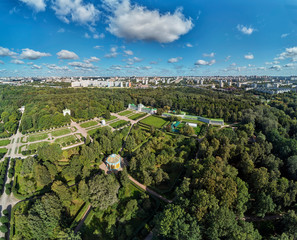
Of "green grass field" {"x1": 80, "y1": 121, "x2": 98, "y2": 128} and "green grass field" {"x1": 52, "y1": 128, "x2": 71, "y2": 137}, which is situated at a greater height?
"green grass field" {"x1": 80, "y1": 121, "x2": 98, "y2": 128}

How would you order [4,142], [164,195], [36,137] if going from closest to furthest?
[164,195], [4,142], [36,137]

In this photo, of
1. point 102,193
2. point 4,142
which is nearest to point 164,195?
point 102,193

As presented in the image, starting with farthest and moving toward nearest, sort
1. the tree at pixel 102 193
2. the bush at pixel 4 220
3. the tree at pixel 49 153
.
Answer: the tree at pixel 49 153, the tree at pixel 102 193, the bush at pixel 4 220

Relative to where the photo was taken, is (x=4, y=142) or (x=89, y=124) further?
(x=89, y=124)

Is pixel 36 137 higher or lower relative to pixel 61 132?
lower

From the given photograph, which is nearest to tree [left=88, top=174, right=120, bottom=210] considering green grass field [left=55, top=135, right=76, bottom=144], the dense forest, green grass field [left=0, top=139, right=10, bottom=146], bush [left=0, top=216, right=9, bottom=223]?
the dense forest

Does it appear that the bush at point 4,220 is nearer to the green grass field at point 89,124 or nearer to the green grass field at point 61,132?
the green grass field at point 61,132

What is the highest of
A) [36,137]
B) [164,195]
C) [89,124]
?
[89,124]

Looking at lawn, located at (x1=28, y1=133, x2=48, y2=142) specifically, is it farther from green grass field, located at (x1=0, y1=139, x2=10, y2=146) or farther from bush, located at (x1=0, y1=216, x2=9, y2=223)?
bush, located at (x1=0, y1=216, x2=9, y2=223)

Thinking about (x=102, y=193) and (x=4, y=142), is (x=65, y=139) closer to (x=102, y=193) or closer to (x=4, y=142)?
(x=4, y=142)

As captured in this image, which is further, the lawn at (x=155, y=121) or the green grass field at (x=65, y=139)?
the lawn at (x=155, y=121)

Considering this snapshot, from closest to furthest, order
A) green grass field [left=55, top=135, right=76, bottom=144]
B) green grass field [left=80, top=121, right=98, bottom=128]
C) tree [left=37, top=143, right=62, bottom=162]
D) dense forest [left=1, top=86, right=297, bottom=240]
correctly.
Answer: dense forest [left=1, top=86, right=297, bottom=240] < tree [left=37, top=143, right=62, bottom=162] < green grass field [left=55, top=135, right=76, bottom=144] < green grass field [left=80, top=121, right=98, bottom=128]

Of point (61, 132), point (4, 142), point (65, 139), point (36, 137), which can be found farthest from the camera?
point (61, 132)

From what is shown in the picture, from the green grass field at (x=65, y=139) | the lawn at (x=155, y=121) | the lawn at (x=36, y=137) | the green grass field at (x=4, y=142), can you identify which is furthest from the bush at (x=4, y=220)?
the lawn at (x=155, y=121)
